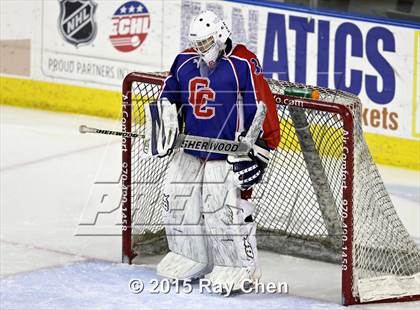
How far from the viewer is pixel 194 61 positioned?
5918mm

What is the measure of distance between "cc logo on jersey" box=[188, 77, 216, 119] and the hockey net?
0.36 metres

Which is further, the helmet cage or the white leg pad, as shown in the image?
the white leg pad

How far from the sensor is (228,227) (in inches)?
234

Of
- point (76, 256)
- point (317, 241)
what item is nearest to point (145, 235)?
point (76, 256)

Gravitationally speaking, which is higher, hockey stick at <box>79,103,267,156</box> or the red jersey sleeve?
the red jersey sleeve

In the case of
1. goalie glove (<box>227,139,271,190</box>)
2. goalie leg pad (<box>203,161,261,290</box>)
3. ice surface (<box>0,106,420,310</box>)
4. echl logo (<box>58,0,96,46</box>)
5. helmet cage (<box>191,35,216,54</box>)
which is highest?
helmet cage (<box>191,35,216,54</box>)

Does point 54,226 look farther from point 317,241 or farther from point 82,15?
point 82,15

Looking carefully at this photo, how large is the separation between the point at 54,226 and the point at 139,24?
2363 millimetres

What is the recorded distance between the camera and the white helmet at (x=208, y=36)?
577cm

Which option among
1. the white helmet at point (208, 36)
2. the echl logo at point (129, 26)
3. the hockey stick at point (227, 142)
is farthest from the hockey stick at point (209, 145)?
the echl logo at point (129, 26)

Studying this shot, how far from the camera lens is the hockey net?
19.2 feet

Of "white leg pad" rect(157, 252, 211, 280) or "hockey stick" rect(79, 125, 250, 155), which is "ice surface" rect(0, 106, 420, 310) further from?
"hockey stick" rect(79, 125, 250, 155)

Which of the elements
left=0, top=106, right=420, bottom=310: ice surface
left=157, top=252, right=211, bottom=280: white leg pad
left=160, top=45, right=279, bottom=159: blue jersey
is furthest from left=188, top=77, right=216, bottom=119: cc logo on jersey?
left=0, top=106, right=420, bottom=310: ice surface

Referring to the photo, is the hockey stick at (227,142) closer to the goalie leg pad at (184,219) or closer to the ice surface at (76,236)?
the goalie leg pad at (184,219)
